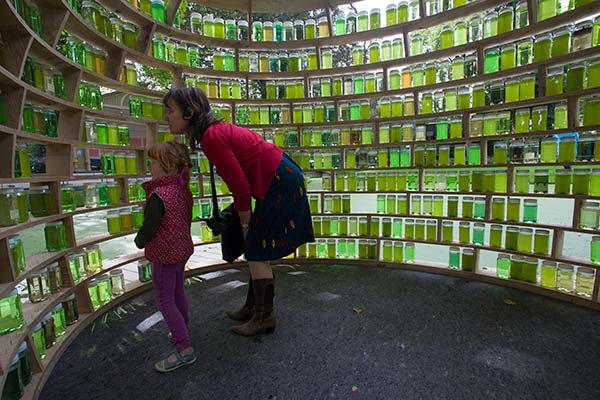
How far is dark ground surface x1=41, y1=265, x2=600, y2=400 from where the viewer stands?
151cm

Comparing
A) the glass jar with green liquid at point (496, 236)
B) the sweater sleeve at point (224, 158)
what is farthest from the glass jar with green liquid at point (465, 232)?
the sweater sleeve at point (224, 158)

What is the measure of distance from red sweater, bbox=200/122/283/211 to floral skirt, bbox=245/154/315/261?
0.06 metres

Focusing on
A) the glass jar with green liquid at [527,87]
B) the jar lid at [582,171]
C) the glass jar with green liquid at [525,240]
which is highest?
the glass jar with green liquid at [527,87]

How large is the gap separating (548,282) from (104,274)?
3574mm

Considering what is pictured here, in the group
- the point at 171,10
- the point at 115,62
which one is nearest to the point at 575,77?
the point at 171,10

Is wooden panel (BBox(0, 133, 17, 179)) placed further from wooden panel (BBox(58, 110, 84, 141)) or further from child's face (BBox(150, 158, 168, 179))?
wooden panel (BBox(58, 110, 84, 141))

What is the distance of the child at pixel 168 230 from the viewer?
1.51 meters

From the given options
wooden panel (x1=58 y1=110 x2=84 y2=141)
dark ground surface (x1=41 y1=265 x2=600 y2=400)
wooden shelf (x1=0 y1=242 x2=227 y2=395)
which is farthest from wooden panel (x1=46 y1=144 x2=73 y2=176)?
dark ground surface (x1=41 y1=265 x2=600 y2=400)

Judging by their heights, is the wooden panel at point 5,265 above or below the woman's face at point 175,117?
below

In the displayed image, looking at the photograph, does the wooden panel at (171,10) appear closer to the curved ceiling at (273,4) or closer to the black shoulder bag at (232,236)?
the curved ceiling at (273,4)

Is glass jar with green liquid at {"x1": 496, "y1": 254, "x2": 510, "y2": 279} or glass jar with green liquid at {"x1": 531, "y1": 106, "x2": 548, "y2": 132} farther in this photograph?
glass jar with green liquid at {"x1": 496, "y1": 254, "x2": 510, "y2": 279}

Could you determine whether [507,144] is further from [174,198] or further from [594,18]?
[174,198]

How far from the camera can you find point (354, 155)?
3.29 metres

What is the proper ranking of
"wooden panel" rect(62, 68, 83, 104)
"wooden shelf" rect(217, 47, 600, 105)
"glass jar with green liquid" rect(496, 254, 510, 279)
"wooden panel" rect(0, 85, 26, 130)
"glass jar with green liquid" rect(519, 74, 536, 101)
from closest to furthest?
"wooden panel" rect(0, 85, 26, 130)
"wooden panel" rect(62, 68, 83, 104)
"wooden shelf" rect(217, 47, 600, 105)
"glass jar with green liquid" rect(519, 74, 536, 101)
"glass jar with green liquid" rect(496, 254, 510, 279)
